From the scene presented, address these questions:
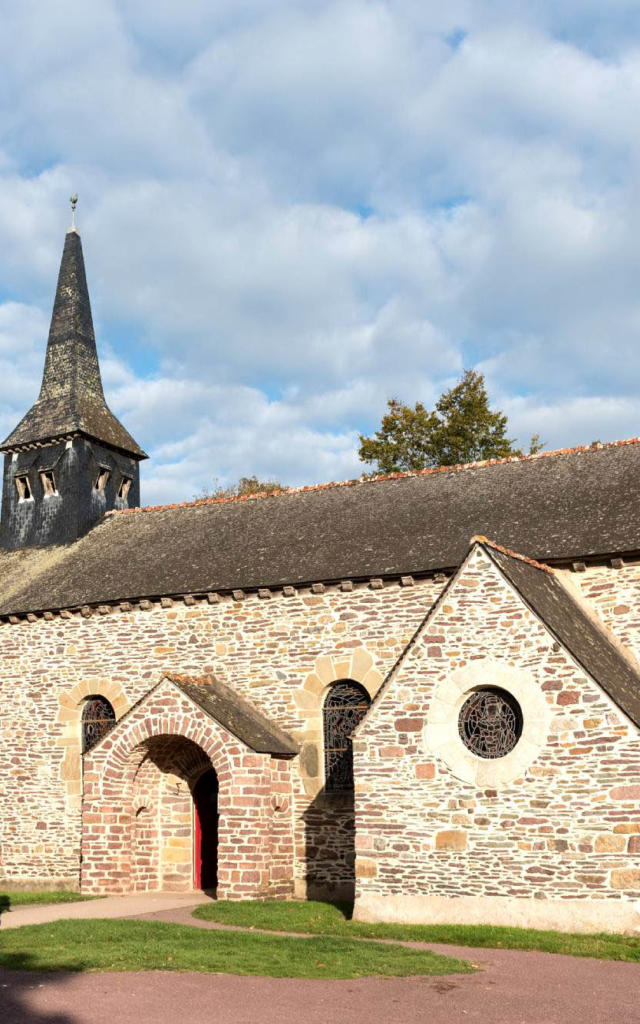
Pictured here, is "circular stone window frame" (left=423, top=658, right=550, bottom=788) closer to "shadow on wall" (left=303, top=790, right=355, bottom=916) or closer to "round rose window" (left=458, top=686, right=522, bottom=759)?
"round rose window" (left=458, top=686, right=522, bottom=759)

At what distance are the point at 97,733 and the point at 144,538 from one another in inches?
198

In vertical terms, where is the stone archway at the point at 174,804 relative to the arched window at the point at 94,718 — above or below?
below

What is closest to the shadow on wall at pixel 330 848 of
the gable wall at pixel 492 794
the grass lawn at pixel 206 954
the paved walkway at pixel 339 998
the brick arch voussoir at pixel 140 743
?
the brick arch voussoir at pixel 140 743

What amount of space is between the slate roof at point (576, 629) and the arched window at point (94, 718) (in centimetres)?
979

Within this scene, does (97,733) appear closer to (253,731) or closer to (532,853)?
(253,731)

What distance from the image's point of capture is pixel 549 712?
12938 mm

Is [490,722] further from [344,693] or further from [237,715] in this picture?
[237,715]

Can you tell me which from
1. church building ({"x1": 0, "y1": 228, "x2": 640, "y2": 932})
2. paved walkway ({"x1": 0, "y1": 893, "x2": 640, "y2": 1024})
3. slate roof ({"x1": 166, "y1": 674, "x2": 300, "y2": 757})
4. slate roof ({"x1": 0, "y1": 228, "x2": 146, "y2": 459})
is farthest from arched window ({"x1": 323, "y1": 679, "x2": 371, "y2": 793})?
slate roof ({"x1": 0, "y1": 228, "x2": 146, "y2": 459})

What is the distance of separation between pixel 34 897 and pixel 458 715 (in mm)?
9765

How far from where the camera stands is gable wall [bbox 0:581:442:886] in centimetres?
1825

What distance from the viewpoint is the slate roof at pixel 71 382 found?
27.0 metres

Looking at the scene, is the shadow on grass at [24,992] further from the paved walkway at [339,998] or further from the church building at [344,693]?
the church building at [344,693]

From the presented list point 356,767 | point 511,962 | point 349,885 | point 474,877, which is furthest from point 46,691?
point 511,962

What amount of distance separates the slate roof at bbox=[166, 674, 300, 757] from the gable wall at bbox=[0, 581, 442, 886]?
234 mm
